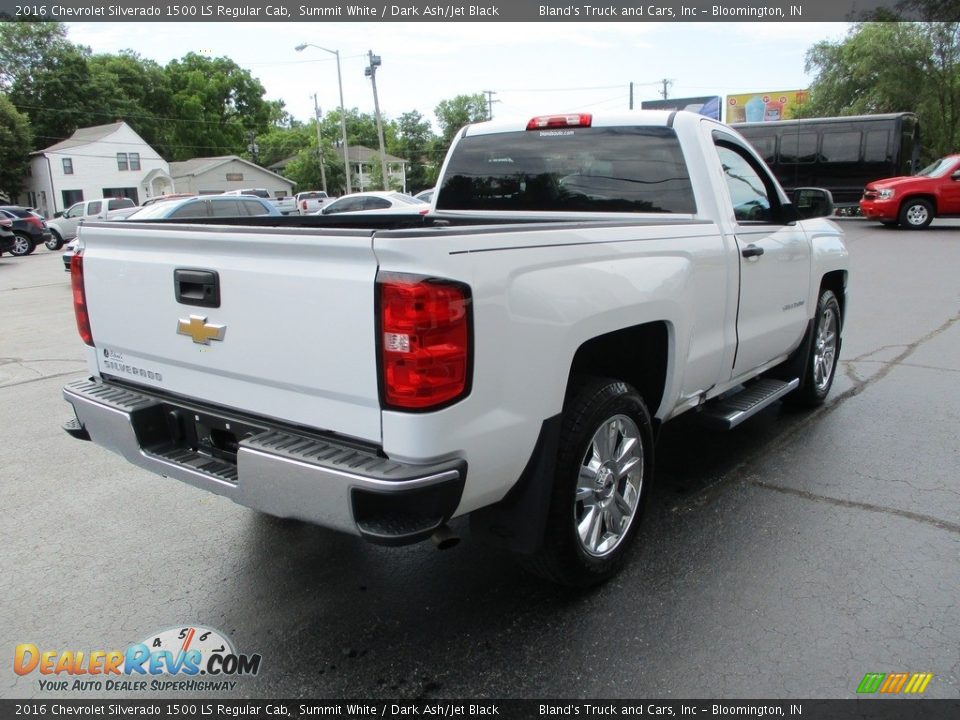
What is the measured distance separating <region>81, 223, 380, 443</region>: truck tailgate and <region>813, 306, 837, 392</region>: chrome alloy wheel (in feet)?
13.0

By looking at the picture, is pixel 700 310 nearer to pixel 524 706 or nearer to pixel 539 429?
pixel 539 429

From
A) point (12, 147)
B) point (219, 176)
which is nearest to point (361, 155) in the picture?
point (219, 176)

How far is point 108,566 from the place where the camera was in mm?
3447

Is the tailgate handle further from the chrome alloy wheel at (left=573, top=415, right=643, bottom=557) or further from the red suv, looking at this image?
Answer: the red suv

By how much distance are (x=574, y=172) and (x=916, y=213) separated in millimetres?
19102

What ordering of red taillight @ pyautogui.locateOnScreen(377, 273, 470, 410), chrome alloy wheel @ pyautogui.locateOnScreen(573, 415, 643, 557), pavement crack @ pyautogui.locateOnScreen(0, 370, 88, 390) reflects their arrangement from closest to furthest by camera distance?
1. red taillight @ pyautogui.locateOnScreen(377, 273, 470, 410)
2. chrome alloy wheel @ pyautogui.locateOnScreen(573, 415, 643, 557)
3. pavement crack @ pyautogui.locateOnScreen(0, 370, 88, 390)

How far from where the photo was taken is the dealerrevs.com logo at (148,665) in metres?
2.64

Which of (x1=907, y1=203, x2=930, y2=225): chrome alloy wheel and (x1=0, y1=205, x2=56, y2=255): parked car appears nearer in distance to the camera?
(x1=907, y1=203, x2=930, y2=225): chrome alloy wheel

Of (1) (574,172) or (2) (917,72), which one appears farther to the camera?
(2) (917,72)

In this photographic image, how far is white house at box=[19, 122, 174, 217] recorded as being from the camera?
57938 millimetres

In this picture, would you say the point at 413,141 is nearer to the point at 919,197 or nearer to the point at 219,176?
the point at 219,176

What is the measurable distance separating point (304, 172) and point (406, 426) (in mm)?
78298

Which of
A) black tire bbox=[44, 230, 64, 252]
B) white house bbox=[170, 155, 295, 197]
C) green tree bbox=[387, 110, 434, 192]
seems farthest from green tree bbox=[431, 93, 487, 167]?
black tire bbox=[44, 230, 64, 252]

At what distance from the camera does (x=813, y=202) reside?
4.68m
